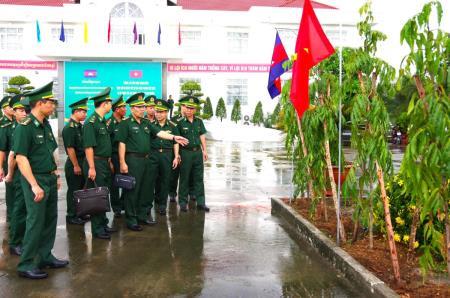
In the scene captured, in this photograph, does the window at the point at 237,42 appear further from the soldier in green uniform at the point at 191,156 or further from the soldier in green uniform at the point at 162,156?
the soldier in green uniform at the point at 162,156

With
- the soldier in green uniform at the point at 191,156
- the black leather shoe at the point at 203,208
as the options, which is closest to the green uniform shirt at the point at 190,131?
the soldier in green uniform at the point at 191,156

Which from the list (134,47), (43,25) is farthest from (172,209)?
(43,25)

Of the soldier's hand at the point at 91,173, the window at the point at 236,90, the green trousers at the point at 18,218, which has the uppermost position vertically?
the window at the point at 236,90

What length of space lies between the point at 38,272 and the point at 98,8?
28.8 metres

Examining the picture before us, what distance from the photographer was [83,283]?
4.33 meters

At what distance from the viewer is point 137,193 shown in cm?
652

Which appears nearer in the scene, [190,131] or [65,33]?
[190,131]

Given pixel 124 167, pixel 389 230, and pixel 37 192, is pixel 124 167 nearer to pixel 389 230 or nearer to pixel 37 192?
pixel 37 192

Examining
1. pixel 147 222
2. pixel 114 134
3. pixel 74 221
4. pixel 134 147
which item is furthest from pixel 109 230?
pixel 114 134

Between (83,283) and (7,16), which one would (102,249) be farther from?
(7,16)

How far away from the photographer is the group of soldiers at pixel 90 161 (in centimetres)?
445

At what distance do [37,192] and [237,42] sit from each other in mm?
29809

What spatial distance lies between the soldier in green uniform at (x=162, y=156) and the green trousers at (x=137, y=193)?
66cm

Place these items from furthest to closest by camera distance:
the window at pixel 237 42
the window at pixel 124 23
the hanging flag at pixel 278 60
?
the window at pixel 237 42 → the window at pixel 124 23 → the hanging flag at pixel 278 60
